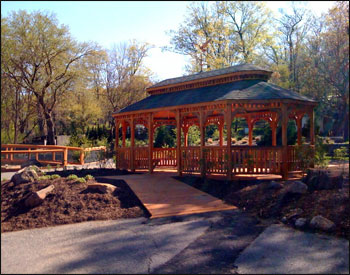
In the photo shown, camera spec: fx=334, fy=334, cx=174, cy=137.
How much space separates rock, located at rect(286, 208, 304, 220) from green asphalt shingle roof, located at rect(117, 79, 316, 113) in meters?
4.55

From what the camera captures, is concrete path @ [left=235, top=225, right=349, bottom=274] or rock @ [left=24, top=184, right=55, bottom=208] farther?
rock @ [left=24, top=184, right=55, bottom=208]

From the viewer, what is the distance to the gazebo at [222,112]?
10523mm

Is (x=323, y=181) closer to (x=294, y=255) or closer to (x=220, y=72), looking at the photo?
(x=294, y=255)

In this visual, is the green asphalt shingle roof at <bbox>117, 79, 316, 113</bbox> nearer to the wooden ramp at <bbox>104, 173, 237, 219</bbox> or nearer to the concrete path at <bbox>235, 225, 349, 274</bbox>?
the wooden ramp at <bbox>104, 173, 237, 219</bbox>

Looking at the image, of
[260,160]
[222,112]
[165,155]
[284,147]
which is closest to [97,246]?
[260,160]

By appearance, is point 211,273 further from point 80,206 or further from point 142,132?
point 142,132

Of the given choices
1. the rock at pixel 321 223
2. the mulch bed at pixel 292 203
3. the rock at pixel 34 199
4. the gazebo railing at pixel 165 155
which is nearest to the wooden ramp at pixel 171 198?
the mulch bed at pixel 292 203

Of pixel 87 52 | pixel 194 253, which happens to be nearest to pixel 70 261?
pixel 194 253

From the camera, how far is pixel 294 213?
6652mm

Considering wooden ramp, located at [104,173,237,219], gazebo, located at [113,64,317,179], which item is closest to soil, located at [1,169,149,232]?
wooden ramp, located at [104,173,237,219]

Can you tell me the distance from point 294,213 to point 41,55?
24.5m

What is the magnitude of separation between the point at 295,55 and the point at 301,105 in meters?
19.2

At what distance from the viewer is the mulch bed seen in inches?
245

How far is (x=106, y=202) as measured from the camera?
7816 mm
